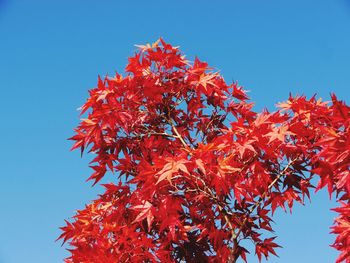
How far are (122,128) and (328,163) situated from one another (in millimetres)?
2390

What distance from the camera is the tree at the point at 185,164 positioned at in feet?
15.6

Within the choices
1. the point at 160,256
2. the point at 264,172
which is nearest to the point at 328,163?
the point at 264,172

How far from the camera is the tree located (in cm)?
476

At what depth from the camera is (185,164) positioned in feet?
15.2

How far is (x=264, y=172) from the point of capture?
486cm

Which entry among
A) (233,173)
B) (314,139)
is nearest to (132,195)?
(233,173)

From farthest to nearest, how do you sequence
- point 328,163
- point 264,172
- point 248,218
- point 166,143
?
1. point 166,143
2. point 248,218
3. point 264,172
4. point 328,163

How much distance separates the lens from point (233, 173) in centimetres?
488

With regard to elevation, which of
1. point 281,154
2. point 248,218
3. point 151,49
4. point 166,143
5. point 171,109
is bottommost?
point 248,218

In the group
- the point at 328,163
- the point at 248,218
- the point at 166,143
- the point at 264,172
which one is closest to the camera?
the point at 328,163

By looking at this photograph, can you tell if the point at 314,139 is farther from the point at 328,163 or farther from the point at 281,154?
the point at 328,163

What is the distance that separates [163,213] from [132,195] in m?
0.62

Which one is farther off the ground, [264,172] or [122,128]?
[122,128]

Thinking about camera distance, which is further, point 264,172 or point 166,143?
point 166,143
